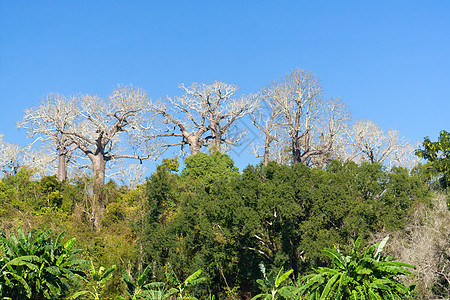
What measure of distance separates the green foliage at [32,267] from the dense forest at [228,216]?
2.5 inches

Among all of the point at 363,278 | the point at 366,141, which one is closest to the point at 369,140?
the point at 366,141

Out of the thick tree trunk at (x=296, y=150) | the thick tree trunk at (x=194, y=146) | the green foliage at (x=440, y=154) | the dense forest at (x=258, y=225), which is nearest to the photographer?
the green foliage at (x=440, y=154)

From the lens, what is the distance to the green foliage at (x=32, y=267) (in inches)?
856

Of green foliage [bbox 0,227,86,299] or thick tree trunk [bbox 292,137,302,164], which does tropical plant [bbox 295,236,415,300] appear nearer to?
green foliage [bbox 0,227,86,299]

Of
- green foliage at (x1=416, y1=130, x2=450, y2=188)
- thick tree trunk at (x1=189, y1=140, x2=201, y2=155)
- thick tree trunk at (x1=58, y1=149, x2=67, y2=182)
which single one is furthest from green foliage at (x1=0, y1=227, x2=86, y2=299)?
thick tree trunk at (x1=189, y1=140, x2=201, y2=155)

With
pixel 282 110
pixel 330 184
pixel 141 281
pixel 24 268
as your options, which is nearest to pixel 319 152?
pixel 282 110

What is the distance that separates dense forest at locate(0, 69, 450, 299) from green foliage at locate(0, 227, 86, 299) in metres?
0.06

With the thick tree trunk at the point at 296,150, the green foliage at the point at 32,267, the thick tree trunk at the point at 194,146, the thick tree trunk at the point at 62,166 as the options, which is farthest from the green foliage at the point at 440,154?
the thick tree trunk at the point at 62,166

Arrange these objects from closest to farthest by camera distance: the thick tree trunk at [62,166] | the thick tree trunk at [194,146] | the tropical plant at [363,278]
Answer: the tropical plant at [363,278], the thick tree trunk at [62,166], the thick tree trunk at [194,146]

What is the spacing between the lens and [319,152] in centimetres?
5225

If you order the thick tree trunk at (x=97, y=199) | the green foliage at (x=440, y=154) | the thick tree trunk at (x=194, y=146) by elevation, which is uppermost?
the thick tree trunk at (x=194, y=146)

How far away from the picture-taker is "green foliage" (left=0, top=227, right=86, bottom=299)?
2173 centimetres

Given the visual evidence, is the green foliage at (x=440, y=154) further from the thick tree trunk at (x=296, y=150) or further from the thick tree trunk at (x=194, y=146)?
the thick tree trunk at (x=194, y=146)

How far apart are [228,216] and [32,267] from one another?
47.7ft
